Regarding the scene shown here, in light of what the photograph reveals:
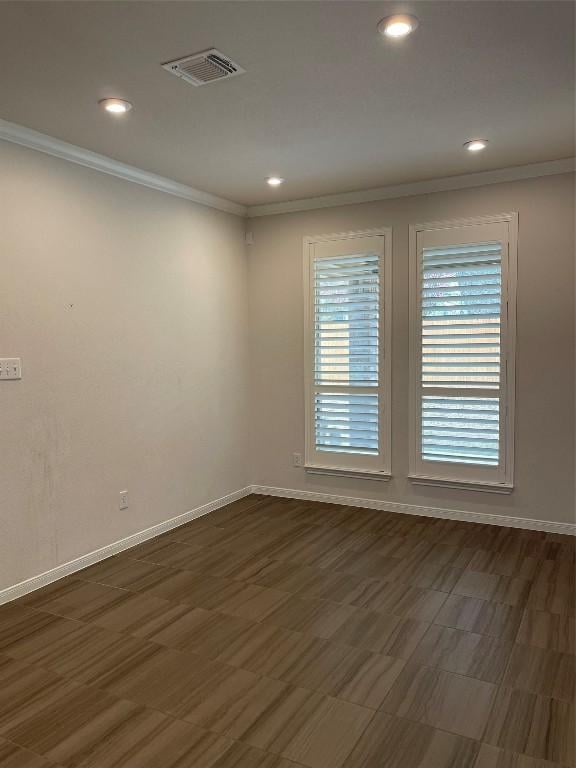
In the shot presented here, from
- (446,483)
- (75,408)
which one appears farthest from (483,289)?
(75,408)

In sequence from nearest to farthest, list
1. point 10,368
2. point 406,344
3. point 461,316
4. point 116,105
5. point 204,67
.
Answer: point 204,67, point 116,105, point 10,368, point 461,316, point 406,344

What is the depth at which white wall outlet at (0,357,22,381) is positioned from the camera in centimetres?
339

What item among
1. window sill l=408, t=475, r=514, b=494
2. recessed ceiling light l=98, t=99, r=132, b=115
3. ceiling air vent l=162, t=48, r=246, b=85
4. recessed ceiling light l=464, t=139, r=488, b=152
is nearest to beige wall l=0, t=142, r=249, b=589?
recessed ceiling light l=98, t=99, r=132, b=115

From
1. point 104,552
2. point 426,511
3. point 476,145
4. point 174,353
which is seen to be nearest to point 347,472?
point 426,511

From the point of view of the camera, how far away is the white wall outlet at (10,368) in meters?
3.39

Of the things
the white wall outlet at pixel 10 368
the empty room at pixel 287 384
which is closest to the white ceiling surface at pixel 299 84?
the empty room at pixel 287 384

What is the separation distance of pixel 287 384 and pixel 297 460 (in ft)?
2.32

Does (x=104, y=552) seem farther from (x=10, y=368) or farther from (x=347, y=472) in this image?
(x=347, y=472)

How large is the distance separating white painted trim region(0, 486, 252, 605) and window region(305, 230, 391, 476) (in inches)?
39.7

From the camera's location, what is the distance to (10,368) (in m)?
3.43

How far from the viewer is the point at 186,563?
399 cm

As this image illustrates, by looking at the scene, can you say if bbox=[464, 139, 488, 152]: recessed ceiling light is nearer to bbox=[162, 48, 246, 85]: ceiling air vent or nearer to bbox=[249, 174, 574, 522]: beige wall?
bbox=[249, 174, 574, 522]: beige wall

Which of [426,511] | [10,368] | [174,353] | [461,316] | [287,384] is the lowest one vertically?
[426,511]

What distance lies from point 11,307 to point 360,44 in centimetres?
233
